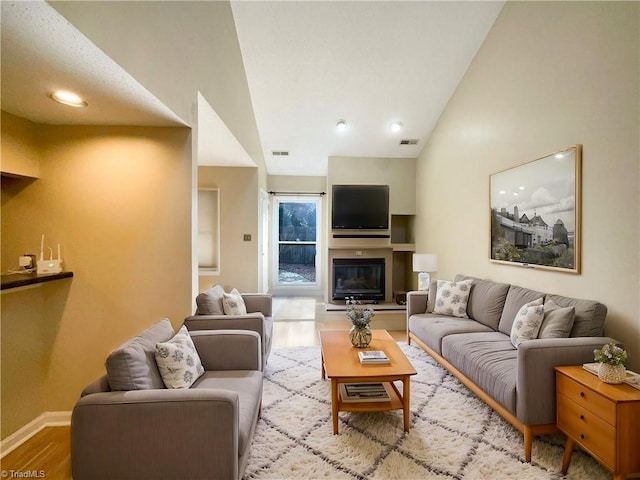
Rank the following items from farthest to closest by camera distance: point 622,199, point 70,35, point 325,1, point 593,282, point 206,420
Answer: point 325,1, point 593,282, point 622,199, point 206,420, point 70,35

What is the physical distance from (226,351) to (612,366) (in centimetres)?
233

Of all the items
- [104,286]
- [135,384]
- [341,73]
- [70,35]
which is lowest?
[135,384]

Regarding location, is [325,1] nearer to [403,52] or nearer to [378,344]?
[403,52]

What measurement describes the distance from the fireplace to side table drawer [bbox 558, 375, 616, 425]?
3.75 m

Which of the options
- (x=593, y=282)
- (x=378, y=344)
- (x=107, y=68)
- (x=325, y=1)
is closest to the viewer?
(x=107, y=68)

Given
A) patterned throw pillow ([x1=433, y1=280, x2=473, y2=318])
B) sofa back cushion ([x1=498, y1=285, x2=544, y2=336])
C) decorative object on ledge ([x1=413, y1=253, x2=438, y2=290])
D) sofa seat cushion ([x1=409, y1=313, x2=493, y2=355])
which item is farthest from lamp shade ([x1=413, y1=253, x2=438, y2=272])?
sofa back cushion ([x1=498, y1=285, x2=544, y2=336])

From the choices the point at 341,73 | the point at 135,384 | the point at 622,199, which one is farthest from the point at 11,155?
the point at 622,199

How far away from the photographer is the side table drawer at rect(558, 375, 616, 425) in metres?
1.62

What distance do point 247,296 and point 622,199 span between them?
11.1ft

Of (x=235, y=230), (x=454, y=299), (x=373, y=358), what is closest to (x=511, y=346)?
(x=454, y=299)

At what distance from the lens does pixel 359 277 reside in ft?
18.7

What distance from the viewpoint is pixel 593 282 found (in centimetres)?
242

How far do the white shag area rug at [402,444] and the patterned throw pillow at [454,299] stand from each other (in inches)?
40.5

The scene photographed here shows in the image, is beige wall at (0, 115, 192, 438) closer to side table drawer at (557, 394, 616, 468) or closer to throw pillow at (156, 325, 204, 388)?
throw pillow at (156, 325, 204, 388)
